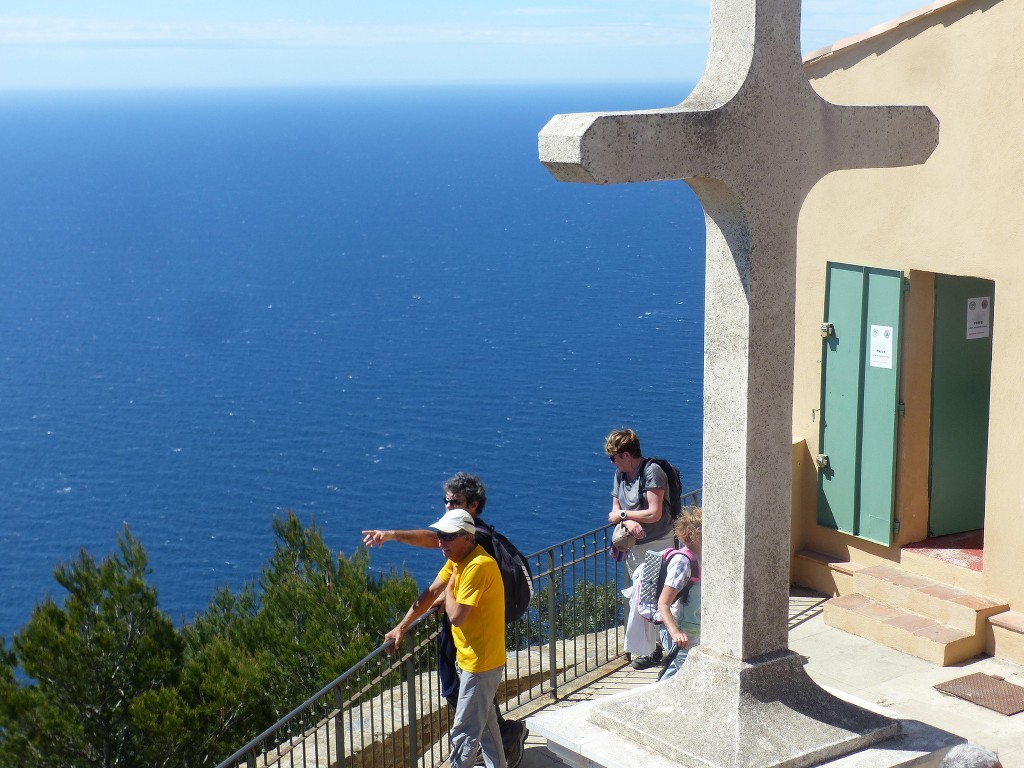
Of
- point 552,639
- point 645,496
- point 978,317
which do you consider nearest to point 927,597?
point 978,317

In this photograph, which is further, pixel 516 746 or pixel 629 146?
pixel 516 746

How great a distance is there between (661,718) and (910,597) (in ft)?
13.0

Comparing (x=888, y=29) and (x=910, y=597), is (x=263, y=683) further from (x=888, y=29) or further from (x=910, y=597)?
(x=888, y=29)

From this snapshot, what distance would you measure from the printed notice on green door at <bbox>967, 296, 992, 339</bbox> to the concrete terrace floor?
88.7 inches

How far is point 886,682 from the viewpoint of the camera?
7.52 meters

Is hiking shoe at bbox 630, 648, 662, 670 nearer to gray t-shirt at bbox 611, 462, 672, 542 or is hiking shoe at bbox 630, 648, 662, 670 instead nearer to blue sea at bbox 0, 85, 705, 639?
gray t-shirt at bbox 611, 462, 672, 542

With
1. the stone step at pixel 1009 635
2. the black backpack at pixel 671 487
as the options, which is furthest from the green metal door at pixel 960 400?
the black backpack at pixel 671 487

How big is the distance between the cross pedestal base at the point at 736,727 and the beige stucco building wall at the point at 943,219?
3.29 metres

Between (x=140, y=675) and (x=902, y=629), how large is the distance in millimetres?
8448

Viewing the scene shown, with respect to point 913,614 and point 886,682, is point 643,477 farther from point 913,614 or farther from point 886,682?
point 913,614

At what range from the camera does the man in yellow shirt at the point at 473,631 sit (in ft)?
18.4

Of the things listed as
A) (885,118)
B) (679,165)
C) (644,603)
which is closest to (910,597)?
(644,603)

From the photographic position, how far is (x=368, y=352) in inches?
3329

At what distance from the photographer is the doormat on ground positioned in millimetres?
7047
